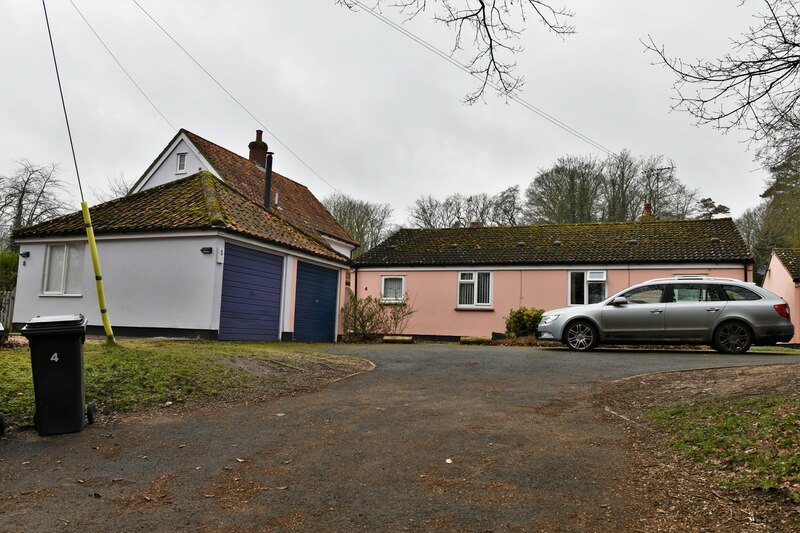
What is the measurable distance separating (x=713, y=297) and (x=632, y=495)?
10737mm

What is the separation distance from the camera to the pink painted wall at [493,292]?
21.3 meters

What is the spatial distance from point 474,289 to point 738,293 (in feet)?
36.3

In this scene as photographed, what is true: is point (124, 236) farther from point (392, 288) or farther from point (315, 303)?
point (392, 288)

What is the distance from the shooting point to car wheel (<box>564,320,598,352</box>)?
13797 mm

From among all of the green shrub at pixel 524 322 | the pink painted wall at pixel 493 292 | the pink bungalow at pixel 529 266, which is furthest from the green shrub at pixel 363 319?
the green shrub at pixel 524 322

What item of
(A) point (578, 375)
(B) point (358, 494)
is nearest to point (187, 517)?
(B) point (358, 494)

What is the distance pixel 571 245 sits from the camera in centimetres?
2286

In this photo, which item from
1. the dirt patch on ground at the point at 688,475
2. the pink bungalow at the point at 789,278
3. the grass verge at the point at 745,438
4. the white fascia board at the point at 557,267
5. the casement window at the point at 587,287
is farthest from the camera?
the pink bungalow at the point at 789,278

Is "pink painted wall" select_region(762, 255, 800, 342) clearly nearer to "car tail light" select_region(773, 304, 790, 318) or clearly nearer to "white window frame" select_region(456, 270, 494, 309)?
"car tail light" select_region(773, 304, 790, 318)

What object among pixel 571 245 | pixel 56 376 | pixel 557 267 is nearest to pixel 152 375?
pixel 56 376

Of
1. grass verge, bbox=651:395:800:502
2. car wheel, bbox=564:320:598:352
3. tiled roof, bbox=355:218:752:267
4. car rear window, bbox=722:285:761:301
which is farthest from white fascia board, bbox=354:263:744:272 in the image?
grass verge, bbox=651:395:800:502

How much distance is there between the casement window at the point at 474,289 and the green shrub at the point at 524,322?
3.40 m

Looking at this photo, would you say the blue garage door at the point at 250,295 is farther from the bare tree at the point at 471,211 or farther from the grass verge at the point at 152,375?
the bare tree at the point at 471,211

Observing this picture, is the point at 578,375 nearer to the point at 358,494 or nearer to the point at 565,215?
the point at 358,494
